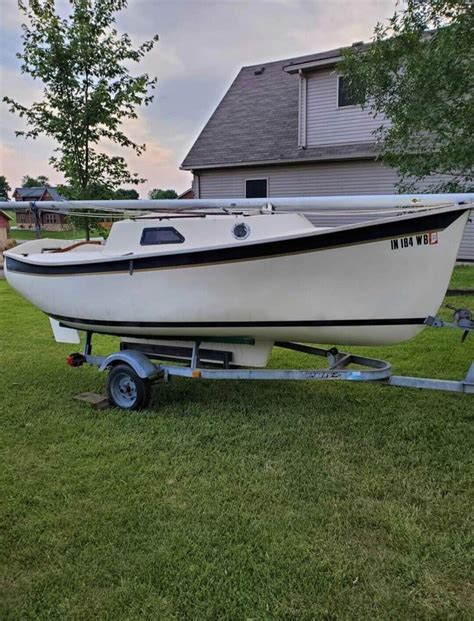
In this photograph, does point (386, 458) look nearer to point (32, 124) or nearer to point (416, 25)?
point (416, 25)

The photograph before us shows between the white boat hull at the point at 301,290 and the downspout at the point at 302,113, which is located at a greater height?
the downspout at the point at 302,113

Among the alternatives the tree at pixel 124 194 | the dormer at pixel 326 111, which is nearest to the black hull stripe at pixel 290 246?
the tree at pixel 124 194

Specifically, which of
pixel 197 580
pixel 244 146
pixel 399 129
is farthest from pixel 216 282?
pixel 244 146

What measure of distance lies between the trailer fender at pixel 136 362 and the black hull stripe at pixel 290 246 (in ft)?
2.50

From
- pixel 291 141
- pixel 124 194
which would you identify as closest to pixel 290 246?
pixel 124 194

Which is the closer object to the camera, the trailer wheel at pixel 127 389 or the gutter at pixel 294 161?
the trailer wheel at pixel 127 389

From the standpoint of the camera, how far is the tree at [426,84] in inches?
239

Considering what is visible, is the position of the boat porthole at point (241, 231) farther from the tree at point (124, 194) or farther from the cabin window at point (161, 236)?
the tree at point (124, 194)

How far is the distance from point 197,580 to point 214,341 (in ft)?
7.65

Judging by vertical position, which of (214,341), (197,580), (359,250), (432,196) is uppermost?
(432,196)

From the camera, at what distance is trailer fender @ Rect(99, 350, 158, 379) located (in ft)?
14.4

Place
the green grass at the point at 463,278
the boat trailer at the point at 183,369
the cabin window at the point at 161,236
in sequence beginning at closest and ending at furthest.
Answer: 1. the boat trailer at the point at 183,369
2. the cabin window at the point at 161,236
3. the green grass at the point at 463,278

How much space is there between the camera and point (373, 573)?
2383mm

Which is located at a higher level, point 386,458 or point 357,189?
point 357,189
